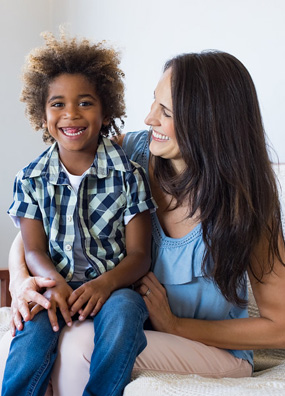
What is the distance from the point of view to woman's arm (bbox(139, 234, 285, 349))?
58.3 inches

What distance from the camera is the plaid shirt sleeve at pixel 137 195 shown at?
1535 millimetres

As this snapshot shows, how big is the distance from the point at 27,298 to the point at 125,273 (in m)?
0.24

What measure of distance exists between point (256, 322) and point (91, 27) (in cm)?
222

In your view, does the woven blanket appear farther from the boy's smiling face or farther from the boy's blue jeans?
the boy's smiling face

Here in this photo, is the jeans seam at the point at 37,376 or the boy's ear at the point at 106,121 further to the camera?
the boy's ear at the point at 106,121

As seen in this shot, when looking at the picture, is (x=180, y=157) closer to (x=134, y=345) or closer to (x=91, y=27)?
(x=134, y=345)

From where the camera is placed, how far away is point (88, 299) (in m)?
1.35

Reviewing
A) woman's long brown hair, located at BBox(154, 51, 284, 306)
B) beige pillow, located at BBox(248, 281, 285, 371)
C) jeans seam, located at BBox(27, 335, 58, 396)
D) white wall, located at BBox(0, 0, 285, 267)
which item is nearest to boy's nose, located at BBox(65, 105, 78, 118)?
woman's long brown hair, located at BBox(154, 51, 284, 306)

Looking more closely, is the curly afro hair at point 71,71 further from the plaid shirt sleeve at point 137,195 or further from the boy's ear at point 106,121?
the plaid shirt sleeve at point 137,195

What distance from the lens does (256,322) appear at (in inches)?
59.6

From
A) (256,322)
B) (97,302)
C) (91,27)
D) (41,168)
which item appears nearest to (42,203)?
(41,168)

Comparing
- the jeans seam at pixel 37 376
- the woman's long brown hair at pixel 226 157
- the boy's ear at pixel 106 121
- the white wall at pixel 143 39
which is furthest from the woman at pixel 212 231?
the white wall at pixel 143 39

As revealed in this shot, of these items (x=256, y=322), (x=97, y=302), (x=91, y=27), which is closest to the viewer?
(x=97, y=302)

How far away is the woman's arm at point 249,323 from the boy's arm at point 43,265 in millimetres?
224
